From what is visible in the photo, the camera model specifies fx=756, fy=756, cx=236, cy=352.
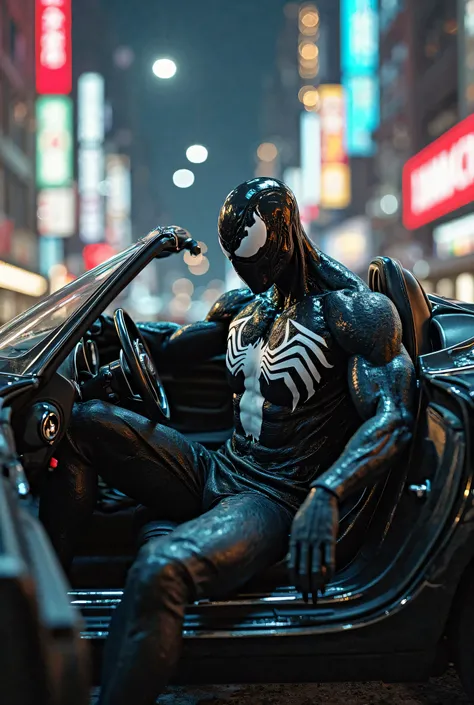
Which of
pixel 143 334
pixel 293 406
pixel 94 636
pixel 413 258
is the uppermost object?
pixel 413 258

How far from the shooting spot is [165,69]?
38.8 feet

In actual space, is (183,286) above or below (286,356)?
above

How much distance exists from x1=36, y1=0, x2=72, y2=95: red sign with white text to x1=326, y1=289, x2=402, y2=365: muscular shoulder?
103 feet

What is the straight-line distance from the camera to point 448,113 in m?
30.1

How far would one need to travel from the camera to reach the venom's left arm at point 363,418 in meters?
2.06

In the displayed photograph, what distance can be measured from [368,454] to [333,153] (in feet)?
153

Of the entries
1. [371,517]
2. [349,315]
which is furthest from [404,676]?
[349,315]

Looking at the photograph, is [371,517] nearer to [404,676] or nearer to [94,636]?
[404,676]

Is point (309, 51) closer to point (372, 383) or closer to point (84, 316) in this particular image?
point (84, 316)

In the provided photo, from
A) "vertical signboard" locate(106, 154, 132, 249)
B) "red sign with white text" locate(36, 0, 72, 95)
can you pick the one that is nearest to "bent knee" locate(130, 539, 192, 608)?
"red sign with white text" locate(36, 0, 72, 95)

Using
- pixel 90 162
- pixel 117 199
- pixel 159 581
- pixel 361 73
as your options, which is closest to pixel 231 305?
pixel 159 581

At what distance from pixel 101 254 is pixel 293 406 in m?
41.7

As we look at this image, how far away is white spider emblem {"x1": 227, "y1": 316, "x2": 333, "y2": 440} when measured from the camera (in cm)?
252

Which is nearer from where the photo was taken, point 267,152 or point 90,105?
point 90,105
